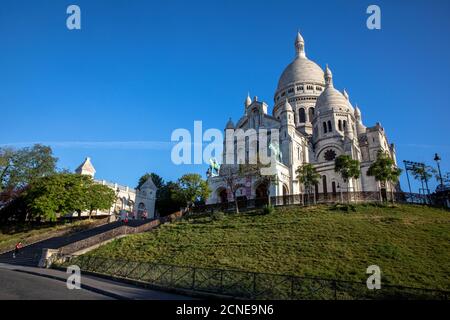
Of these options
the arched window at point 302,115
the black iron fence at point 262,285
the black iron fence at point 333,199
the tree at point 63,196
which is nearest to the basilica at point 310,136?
the arched window at point 302,115

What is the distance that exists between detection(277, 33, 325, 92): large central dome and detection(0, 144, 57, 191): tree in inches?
1842

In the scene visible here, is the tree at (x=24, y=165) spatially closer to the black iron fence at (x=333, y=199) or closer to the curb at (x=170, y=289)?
the black iron fence at (x=333, y=199)

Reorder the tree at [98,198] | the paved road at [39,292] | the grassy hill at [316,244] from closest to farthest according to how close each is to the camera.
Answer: the paved road at [39,292] < the grassy hill at [316,244] < the tree at [98,198]

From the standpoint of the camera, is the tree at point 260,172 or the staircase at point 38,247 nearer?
the staircase at point 38,247

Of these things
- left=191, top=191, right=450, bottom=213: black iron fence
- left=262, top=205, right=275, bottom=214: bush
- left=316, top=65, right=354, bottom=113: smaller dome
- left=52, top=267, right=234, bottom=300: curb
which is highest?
left=316, top=65, right=354, bottom=113: smaller dome

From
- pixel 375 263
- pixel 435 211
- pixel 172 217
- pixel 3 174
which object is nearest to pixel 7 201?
pixel 3 174

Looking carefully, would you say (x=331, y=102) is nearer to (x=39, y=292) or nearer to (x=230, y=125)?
(x=230, y=125)

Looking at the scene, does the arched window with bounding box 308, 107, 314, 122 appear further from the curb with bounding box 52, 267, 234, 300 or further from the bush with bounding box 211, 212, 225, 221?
the curb with bounding box 52, 267, 234, 300

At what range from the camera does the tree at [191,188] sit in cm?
3805

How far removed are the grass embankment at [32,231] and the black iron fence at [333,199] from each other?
14639 millimetres

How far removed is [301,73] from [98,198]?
46556 mm

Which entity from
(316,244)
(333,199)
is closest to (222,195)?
(333,199)

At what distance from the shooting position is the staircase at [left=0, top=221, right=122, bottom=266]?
25.5 m

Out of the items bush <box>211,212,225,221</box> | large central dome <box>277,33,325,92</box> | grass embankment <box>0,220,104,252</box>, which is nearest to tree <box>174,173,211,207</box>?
bush <box>211,212,225,221</box>
